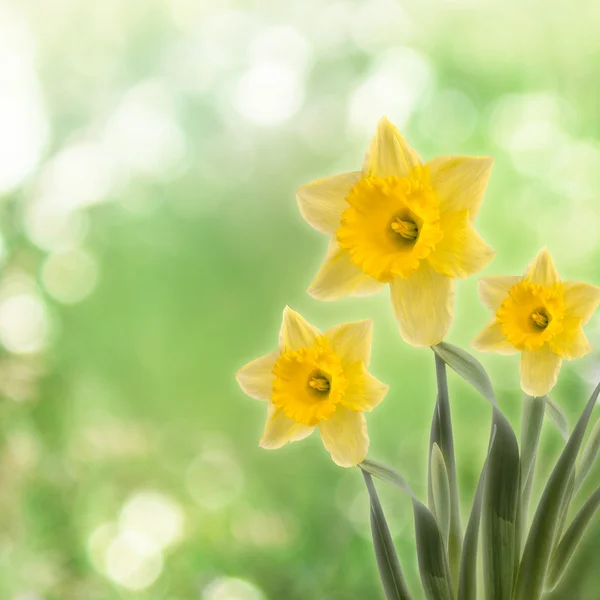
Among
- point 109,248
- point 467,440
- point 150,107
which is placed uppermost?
point 150,107

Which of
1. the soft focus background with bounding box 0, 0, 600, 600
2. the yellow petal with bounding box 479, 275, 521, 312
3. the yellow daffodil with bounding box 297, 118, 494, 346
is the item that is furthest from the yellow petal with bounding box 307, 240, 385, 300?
the soft focus background with bounding box 0, 0, 600, 600

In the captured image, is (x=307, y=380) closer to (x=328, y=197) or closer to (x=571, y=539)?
(x=328, y=197)

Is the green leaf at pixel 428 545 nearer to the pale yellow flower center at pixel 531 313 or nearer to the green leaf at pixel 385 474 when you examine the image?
the green leaf at pixel 385 474

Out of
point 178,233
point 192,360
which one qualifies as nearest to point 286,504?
point 192,360

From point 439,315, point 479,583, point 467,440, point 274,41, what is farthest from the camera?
point 274,41

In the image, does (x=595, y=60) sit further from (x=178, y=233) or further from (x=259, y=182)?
(x=178, y=233)

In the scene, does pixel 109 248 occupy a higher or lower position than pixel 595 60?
lower
